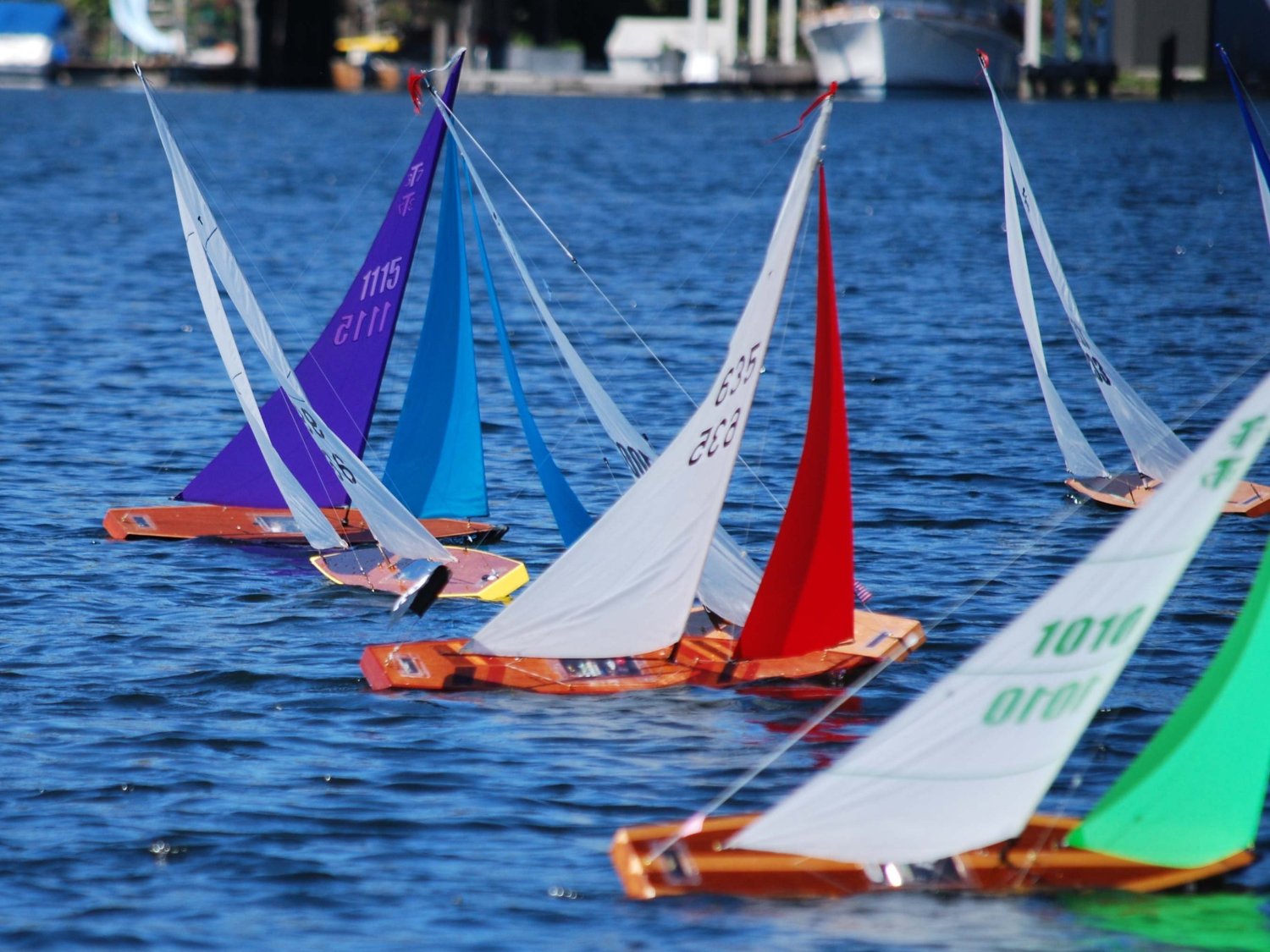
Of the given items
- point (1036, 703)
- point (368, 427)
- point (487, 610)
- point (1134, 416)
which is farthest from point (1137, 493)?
point (1036, 703)

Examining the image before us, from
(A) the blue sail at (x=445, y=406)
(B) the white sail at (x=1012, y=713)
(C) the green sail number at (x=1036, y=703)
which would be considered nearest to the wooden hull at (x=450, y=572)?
(A) the blue sail at (x=445, y=406)

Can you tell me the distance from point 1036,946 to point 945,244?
43229mm

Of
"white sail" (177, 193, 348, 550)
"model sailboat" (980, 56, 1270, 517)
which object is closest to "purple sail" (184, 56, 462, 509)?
"white sail" (177, 193, 348, 550)

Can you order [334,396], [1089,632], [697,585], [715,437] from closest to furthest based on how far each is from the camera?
[1089,632]
[715,437]
[697,585]
[334,396]

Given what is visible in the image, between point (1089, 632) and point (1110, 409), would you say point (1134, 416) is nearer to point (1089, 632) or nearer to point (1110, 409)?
point (1110, 409)

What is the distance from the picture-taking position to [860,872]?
11.6 m

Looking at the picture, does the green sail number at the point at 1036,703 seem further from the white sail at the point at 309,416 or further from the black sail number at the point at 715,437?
the white sail at the point at 309,416

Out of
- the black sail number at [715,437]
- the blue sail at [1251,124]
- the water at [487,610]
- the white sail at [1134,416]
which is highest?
the blue sail at [1251,124]

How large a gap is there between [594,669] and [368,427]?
6.04 meters

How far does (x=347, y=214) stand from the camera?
61.5 metres

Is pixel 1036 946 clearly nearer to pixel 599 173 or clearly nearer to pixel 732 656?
pixel 732 656

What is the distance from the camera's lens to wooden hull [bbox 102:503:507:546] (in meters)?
20.7

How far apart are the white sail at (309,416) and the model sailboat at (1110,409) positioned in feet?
26.3

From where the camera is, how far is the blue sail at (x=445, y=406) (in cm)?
1916
